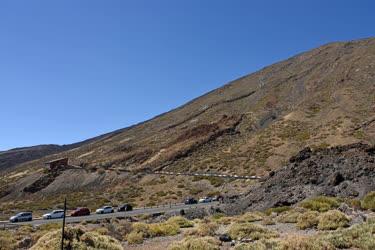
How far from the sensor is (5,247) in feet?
59.6

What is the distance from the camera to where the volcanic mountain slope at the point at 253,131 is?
65.8 metres

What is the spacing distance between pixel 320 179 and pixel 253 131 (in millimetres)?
50008

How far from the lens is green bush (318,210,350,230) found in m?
18.0

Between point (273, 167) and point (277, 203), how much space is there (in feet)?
102

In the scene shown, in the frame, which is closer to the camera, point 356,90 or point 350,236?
point 350,236

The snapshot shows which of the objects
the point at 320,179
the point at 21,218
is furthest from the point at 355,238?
the point at 21,218

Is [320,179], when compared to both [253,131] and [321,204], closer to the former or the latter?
[321,204]

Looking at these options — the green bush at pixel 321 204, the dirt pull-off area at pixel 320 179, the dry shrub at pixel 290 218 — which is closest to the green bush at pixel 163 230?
the dry shrub at pixel 290 218

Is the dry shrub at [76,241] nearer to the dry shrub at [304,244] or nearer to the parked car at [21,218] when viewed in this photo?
the dry shrub at [304,244]

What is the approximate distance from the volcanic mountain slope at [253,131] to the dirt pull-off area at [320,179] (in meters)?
24.3

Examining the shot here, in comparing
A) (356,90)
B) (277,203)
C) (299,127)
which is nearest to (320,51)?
(356,90)

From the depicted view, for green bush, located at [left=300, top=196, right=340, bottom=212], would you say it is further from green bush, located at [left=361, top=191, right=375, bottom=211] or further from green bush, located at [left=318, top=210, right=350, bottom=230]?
green bush, located at [left=318, top=210, right=350, bottom=230]

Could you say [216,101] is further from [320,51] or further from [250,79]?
[320,51]

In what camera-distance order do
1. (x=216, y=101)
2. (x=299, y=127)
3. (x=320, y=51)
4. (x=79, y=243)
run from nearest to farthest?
(x=79, y=243)
(x=299, y=127)
(x=216, y=101)
(x=320, y=51)
